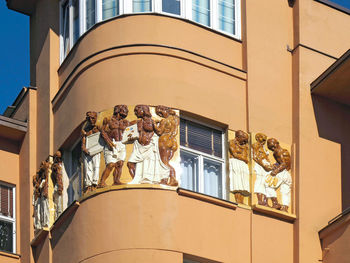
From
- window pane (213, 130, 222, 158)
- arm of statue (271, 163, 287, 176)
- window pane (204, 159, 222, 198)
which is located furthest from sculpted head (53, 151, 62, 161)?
arm of statue (271, 163, 287, 176)

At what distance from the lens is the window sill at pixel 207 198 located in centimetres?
2431

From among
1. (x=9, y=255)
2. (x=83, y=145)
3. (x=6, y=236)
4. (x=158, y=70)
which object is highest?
(x=158, y=70)

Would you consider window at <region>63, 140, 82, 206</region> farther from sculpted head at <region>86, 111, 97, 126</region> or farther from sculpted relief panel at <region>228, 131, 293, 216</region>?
sculpted relief panel at <region>228, 131, 293, 216</region>

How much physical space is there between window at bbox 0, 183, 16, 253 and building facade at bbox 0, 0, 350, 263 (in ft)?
0.37

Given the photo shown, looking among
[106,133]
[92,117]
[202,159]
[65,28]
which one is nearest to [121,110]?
[106,133]

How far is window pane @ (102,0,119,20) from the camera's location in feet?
87.0

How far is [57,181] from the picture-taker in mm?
26516

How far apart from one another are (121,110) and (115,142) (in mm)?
589

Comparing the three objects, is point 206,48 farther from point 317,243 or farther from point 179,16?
point 317,243

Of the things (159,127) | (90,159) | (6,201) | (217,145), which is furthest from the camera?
(6,201)

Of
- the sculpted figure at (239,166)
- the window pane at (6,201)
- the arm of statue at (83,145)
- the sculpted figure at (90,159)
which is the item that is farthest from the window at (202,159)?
the window pane at (6,201)

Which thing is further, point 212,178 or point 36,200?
point 36,200

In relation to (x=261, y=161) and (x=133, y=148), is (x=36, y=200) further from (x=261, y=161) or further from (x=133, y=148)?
(x=261, y=161)

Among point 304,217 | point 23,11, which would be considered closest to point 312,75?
point 304,217
